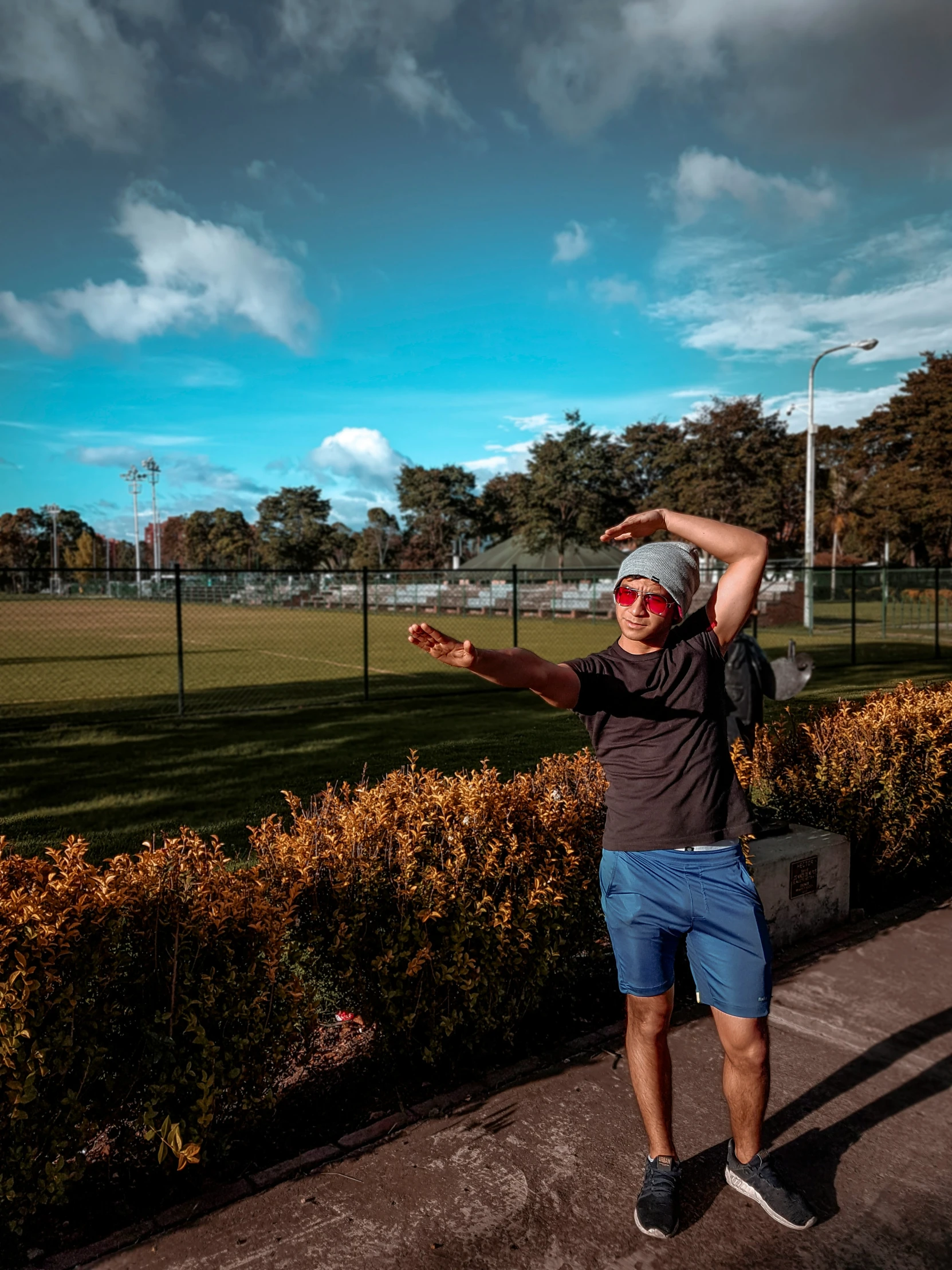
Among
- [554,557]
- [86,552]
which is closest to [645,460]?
[554,557]

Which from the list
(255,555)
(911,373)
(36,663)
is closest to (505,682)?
(36,663)

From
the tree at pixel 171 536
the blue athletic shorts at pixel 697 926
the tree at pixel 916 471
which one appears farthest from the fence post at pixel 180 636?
the tree at pixel 171 536

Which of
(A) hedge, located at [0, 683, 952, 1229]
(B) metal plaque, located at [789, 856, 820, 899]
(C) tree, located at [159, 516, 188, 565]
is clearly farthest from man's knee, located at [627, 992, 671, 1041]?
(C) tree, located at [159, 516, 188, 565]

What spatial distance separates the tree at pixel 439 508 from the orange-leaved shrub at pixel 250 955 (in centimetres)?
6769

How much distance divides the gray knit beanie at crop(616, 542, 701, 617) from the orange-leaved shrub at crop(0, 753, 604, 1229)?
3.78 ft

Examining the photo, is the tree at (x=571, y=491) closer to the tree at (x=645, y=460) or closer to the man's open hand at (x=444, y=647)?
the tree at (x=645, y=460)

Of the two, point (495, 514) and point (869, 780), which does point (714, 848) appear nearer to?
point (869, 780)

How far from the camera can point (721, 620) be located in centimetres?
265

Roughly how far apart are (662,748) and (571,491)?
141 ft

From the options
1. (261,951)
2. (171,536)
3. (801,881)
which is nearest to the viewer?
(261,951)

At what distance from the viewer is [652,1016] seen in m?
2.39

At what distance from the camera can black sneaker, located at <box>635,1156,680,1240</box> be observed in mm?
2248

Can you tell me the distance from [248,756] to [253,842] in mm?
6005

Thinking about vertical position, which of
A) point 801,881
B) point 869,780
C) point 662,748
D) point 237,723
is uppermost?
point 662,748
